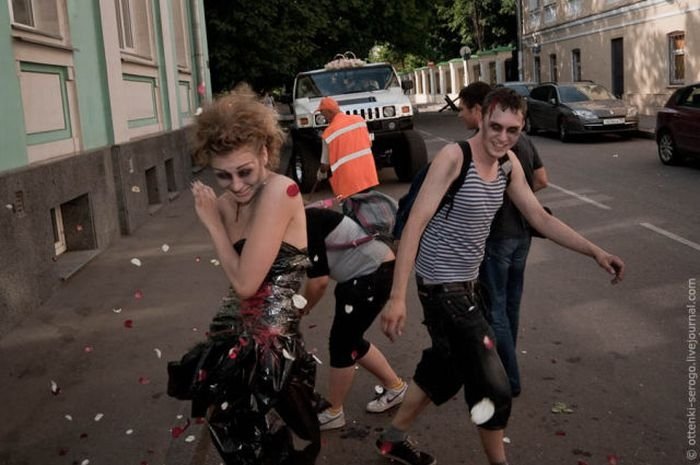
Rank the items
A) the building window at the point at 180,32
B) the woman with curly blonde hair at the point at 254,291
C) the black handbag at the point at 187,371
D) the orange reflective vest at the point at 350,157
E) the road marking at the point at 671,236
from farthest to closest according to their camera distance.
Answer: the building window at the point at 180,32, the road marking at the point at 671,236, the orange reflective vest at the point at 350,157, the black handbag at the point at 187,371, the woman with curly blonde hair at the point at 254,291

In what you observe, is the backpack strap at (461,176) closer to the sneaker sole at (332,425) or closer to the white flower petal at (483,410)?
the white flower petal at (483,410)

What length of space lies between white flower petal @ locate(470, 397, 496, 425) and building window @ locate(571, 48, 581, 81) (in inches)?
1228

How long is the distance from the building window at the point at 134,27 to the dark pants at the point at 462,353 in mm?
9908

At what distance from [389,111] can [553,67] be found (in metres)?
24.4

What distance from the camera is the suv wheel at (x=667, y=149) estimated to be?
14.1 metres

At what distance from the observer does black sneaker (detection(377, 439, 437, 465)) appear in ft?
11.8

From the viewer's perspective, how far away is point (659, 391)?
4.38 m

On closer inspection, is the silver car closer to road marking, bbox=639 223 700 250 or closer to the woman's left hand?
road marking, bbox=639 223 700 250

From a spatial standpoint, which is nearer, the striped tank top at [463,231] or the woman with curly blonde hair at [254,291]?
the woman with curly blonde hair at [254,291]

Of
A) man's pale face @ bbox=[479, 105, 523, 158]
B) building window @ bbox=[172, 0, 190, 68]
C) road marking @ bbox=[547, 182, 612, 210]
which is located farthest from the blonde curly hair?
building window @ bbox=[172, 0, 190, 68]

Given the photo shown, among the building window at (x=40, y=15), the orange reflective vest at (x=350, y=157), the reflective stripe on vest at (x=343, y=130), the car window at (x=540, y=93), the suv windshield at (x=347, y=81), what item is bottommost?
the orange reflective vest at (x=350, y=157)

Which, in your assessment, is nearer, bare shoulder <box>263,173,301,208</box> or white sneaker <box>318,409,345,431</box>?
bare shoulder <box>263,173,301,208</box>

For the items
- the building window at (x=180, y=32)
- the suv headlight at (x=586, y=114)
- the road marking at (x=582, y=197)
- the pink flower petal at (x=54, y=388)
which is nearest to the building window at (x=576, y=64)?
the suv headlight at (x=586, y=114)

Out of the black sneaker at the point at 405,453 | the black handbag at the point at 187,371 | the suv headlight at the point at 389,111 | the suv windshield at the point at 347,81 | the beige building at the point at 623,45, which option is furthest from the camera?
the beige building at the point at 623,45
